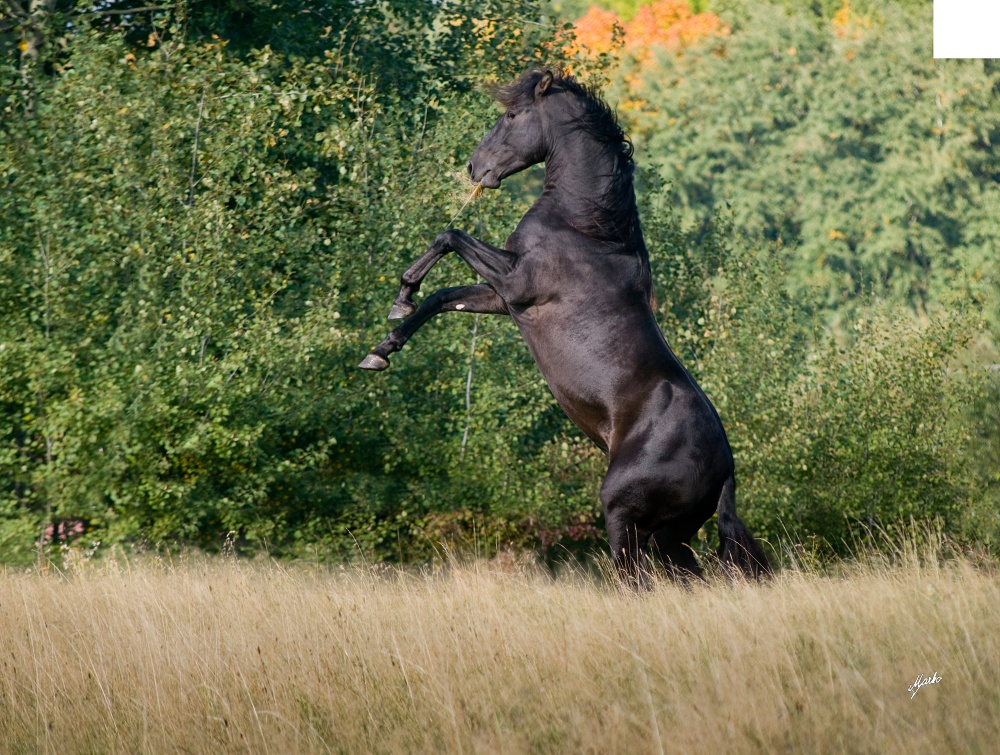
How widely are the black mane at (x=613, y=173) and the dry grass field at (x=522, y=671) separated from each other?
2414mm

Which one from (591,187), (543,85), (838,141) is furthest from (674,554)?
(838,141)

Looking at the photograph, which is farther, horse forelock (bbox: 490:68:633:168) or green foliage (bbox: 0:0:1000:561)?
green foliage (bbox: 0:0:1000:561)

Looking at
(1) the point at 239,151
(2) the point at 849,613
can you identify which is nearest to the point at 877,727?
(2) the point at 849,613

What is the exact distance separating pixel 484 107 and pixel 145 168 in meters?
4.54

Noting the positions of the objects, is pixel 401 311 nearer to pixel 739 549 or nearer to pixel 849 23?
pixel 739 549

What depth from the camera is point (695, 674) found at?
499cm

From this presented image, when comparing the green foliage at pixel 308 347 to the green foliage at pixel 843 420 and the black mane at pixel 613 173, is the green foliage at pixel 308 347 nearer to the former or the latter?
the green foliage at pixel 843 420

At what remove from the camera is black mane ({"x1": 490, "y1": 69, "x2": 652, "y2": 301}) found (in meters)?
8.02

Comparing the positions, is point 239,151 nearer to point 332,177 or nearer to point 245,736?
point 332,177

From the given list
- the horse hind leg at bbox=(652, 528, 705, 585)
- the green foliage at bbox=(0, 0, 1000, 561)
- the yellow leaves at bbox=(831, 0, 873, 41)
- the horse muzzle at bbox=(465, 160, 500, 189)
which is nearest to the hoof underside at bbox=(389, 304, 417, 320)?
the horse muzzle at bbox=(465, 160, 500, 189)

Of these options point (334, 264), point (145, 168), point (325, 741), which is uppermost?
point (145, 168)

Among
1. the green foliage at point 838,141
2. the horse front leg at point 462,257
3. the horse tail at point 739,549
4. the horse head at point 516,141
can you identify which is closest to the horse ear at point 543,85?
the horse head at point 516,141

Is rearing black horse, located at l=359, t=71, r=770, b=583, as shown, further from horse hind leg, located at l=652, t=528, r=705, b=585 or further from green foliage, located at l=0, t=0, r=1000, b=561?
green foliage, located at l=0, t=0, r=1000, b=561

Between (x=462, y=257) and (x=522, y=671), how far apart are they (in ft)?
11.1
